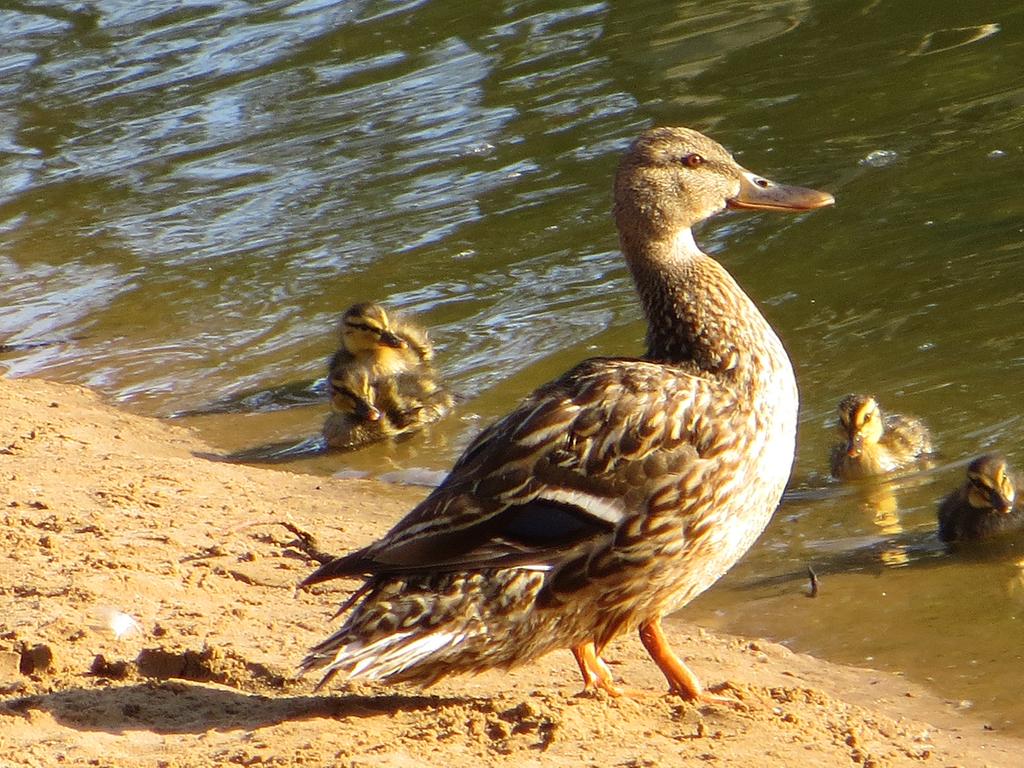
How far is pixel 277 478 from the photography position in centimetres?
668

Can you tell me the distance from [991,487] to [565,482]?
2324 millimetres

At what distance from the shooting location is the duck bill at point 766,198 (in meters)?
4.94

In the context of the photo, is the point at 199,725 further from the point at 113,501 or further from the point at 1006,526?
the point at 1006,526

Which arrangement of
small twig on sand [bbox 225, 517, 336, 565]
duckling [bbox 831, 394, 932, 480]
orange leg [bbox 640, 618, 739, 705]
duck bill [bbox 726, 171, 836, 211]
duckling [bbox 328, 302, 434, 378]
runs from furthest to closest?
duckling [bbox 328, 302, 434, 378] < duckling [bbox 831, 394, 932, 480] < small twig on sand [bbox 225, 517, 336, 565] < duck bill [bbox 726, 171, 836, 211] < orange leg [bbox 640, 618, 739, 705]

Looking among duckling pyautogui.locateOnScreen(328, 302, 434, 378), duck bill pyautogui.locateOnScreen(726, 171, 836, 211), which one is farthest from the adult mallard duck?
duckling pyautogui.locateOnScreen(328, 302, 434, 378)

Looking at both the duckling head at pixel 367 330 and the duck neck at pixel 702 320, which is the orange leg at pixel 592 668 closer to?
the duck neck at pixel 702 320

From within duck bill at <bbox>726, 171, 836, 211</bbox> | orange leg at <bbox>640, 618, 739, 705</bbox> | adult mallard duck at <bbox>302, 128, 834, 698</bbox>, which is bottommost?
orange leg at <bbox>640, 618, 739, 705</bbox>

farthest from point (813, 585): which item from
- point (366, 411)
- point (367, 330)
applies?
point (367, 330)

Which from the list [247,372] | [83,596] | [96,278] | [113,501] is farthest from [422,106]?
[83,596]

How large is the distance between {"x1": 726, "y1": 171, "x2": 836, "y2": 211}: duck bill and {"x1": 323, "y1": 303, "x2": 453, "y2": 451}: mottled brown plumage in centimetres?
288

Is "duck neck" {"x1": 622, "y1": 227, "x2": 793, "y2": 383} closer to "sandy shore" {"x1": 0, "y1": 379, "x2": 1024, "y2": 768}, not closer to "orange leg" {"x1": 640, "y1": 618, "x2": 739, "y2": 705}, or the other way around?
"orange leg" {"x1": 640, "y1": 618, "x2": 739, "y2": 705}

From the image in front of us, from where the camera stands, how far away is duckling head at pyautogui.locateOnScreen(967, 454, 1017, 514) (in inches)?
219

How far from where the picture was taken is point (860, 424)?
6293mm

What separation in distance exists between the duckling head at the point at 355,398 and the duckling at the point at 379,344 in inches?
4.4
